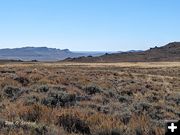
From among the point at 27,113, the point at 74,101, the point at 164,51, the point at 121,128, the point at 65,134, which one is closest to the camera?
the point at 65,134

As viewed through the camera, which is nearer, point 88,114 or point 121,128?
point 121,128

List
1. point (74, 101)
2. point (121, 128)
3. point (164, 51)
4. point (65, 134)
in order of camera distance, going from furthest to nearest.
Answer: point (164, 51) → point (74, 101) → point (121, 128) → point (65, 134)

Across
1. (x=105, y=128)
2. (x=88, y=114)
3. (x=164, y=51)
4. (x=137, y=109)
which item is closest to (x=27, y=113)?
(x=88, y=114)

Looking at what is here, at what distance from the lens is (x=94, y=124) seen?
9.73 metres

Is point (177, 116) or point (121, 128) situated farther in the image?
point (177, 116)

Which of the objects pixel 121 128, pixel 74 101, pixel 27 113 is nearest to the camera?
pixel 121 128

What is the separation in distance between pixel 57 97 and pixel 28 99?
118cm

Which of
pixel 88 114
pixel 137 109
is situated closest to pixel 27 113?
pixel 88 114

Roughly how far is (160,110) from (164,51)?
124m

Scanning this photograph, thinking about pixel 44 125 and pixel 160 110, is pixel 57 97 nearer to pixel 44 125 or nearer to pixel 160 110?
pixel 160 110

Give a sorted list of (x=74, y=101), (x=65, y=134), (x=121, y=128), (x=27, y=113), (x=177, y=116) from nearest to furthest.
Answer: (x=65, y=134)
(x=121, y=128)
(x=27, y=113)
(x=177, y=116)
(x=74, y=101)

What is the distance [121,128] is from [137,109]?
4.39 meters

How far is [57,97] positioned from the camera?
15.0 m

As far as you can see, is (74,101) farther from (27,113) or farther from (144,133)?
(144,133)
